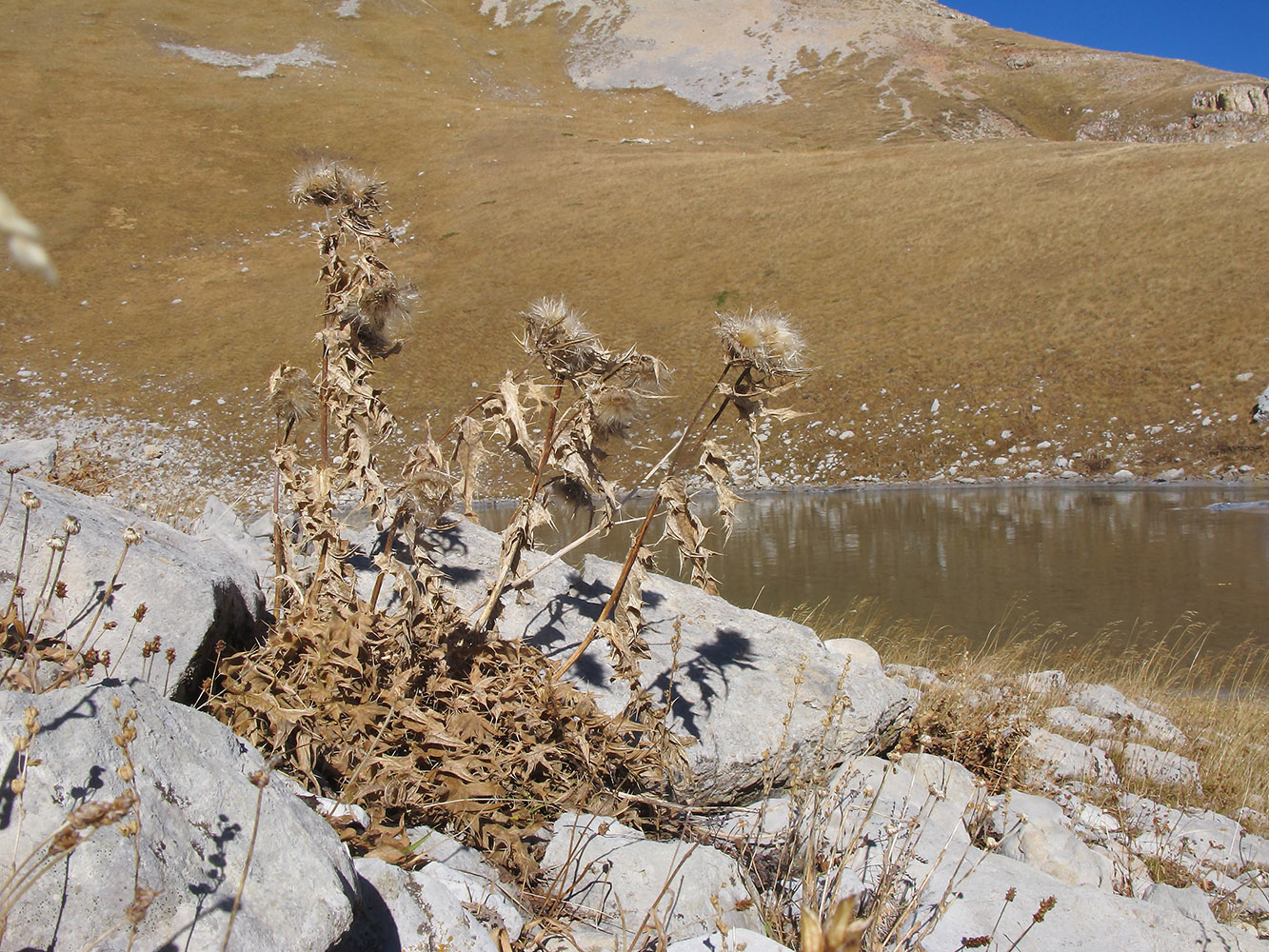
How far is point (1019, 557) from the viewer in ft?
42.2

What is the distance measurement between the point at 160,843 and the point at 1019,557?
12870 millimetres

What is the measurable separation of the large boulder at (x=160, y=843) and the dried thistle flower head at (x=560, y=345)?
57.0 inches

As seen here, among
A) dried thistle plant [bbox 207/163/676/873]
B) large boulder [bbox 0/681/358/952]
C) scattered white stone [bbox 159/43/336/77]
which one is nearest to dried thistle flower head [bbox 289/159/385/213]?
dried thistle plant [bbox 207/163/676/873]

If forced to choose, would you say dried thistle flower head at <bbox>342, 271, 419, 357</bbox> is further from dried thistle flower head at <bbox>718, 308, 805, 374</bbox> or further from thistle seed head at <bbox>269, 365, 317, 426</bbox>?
dried thistle flower head at <bbox>718, 308, 805, 374</bbox>

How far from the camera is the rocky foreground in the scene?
165cm

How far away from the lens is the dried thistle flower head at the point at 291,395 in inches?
132

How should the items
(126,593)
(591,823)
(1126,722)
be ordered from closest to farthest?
(591,823)
(126,593)
(1126,722)

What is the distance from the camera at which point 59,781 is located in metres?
1.67

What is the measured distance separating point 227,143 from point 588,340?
4633 cm

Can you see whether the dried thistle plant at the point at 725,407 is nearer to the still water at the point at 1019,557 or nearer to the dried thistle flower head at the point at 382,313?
the dried thistle flower head at the point at 382,313

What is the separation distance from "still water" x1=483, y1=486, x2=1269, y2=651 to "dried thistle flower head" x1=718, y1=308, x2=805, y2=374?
4278mm

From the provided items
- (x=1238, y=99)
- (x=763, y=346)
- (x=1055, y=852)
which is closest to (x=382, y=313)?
(x=763, y=346)

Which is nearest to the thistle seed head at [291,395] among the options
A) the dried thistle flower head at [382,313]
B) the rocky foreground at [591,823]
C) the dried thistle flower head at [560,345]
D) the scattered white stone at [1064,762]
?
the dried thistle flower head at [382,313]

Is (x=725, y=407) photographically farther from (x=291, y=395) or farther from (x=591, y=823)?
(x=291, y=395)
